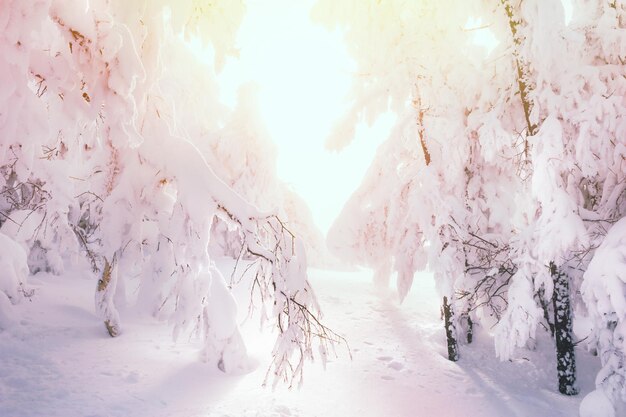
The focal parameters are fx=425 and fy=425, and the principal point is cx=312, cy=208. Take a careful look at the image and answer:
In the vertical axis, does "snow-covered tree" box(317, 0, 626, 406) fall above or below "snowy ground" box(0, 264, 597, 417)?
above

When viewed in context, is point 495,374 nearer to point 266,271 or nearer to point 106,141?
point 266,271

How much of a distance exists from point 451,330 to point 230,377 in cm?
483

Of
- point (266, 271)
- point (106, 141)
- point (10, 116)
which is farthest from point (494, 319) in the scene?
point (10, 116)

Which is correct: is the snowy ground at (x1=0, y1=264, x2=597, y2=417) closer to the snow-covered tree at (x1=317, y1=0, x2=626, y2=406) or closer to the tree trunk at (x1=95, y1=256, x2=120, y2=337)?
the tree trunk at (x1=95, y1=256, x2=120, y2=337)

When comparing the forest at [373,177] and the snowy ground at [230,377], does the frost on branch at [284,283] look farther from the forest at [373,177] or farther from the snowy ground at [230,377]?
the snowy ground at [230,377]

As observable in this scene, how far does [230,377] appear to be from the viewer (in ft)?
23.7

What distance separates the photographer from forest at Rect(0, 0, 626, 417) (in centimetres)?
358

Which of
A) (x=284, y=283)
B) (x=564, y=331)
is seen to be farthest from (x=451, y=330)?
(x=284, y=283)

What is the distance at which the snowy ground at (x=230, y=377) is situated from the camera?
5.80 m

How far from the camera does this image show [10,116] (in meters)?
2.85

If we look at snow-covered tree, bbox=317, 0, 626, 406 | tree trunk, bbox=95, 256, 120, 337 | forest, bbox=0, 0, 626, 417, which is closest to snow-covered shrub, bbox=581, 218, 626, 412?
forest, bbox=0, 0, 626, 417

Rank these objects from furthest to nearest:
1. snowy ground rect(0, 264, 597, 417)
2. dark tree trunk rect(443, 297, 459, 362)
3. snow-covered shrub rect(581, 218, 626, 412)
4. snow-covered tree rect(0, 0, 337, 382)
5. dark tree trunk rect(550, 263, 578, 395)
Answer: dark tree trunk rect(443, 297, 459, 362) < dark tree trunk rect(550, 263, 578, 395) < snowy ground rect(0, 264, 597, 417) < snow-covered shrub rect(581, 218, 626, 412) < snow-covered tree rect(0, 0, 337, 382)

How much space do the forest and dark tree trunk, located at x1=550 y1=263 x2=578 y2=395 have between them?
3cm

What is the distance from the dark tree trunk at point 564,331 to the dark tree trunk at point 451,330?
1965mm
